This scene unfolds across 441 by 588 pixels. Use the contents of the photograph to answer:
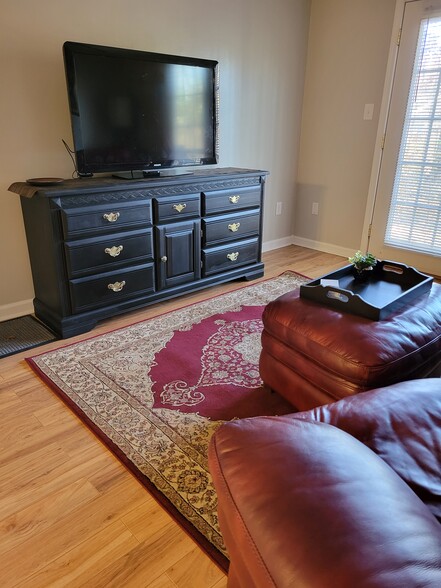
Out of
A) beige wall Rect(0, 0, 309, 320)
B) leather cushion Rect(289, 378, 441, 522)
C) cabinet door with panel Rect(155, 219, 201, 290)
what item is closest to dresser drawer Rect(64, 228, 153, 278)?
cabinet door with panel Rect(155, 219, 201, 290)

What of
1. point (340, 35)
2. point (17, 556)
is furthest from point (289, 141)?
point (17, 556)

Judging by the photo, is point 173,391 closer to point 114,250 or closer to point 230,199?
point 114,250

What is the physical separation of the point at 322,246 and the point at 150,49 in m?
2.43

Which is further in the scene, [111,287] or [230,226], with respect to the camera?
[230,226]

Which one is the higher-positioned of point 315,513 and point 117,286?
point 315,513

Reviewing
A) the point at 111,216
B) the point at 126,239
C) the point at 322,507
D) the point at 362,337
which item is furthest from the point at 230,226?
the point at 322,507

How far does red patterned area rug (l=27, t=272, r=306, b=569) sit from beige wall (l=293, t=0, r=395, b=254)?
1.83 meters

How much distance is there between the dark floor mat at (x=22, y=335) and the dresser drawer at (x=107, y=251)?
425 millimetres

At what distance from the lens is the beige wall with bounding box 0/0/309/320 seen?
8.09ft

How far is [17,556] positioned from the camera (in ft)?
4.17

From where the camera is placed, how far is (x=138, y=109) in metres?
2.72

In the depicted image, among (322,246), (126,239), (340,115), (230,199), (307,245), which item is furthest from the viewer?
(307,245)

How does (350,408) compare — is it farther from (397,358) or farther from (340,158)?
(340,158)

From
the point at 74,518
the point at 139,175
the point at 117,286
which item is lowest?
the point at 74,518
